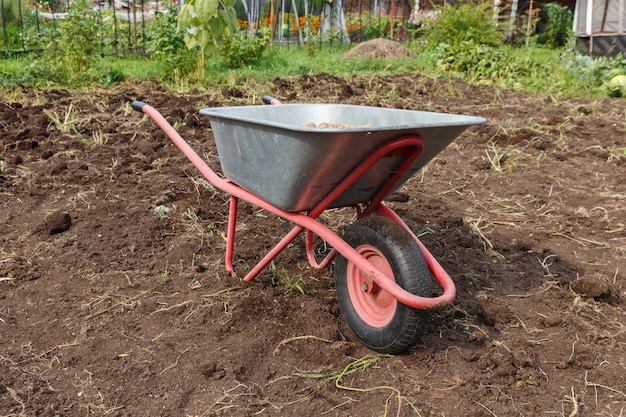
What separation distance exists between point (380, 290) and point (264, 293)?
60cm

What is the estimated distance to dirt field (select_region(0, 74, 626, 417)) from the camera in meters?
2.18

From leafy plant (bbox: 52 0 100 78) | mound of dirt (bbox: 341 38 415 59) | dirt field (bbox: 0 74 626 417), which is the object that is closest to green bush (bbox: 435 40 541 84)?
mound of dirt (bbox: 341 38 415 59)

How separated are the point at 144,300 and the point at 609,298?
211cm

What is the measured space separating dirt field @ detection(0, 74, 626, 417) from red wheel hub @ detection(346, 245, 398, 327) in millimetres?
142

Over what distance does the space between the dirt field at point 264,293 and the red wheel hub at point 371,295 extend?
0.47ft

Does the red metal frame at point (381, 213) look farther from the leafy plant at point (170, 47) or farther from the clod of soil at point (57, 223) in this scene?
the leafy plant at point (170, 47)

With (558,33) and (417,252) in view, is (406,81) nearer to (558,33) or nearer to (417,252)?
(417,252)

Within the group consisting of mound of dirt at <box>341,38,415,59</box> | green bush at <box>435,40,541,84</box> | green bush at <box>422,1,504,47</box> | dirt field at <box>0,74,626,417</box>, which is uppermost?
green bush at <box>422,1,504,47</box>

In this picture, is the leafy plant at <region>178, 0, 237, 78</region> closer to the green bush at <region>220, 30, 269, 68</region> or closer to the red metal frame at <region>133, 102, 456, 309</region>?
the green bush at <region>220, 30, 269, 68</region>

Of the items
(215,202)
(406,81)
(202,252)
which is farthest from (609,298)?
(406,81)

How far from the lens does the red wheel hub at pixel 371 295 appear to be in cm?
233

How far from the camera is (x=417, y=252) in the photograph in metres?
2.18

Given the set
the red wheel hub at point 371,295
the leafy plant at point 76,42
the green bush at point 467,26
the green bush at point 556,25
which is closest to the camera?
the red wheel hub at point 371,295

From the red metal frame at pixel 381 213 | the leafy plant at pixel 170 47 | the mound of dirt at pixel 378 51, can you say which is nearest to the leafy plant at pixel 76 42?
the leafy plant at pixel 170 47
